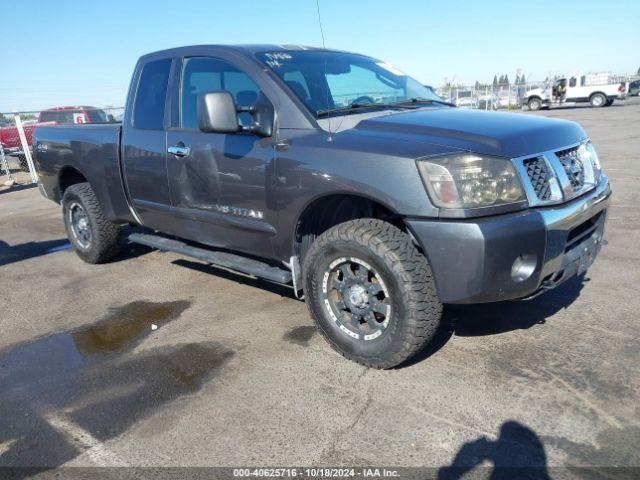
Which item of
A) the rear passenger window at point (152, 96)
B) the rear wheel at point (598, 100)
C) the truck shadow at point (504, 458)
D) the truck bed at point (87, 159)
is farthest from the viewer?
the rear wheel at point (598, 100)

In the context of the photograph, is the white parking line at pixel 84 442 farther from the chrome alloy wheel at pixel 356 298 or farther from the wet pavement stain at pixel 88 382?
the chrome alloy wheel at pixel 356 298

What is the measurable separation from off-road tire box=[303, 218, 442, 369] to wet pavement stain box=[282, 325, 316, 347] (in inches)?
18.1

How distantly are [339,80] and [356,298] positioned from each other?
1.68 m

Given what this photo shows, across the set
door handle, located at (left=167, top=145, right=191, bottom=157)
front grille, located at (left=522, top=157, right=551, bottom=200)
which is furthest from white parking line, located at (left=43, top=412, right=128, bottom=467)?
front grille, located at (left=522, top=157, right=551, bottom=200)

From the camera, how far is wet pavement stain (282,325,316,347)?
11.5ft

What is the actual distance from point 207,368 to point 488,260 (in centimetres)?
→ 182

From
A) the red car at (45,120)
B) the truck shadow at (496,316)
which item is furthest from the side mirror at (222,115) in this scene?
the red car at (45,120)

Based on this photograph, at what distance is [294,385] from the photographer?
296 centimetres

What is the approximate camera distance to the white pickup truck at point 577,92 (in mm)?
31844

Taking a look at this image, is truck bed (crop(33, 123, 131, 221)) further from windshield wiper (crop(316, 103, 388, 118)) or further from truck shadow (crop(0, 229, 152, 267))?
windshield wiper (crop(316, 103, 388, 118))

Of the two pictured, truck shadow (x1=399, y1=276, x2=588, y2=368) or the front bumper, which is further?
truck shadow (x1=399, y1=276, x2=588, y2=368)

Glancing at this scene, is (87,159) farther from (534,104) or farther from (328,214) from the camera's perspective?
(534,104)

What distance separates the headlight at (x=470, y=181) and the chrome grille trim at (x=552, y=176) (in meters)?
0.07

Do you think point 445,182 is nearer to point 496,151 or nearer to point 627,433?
point 496,151
